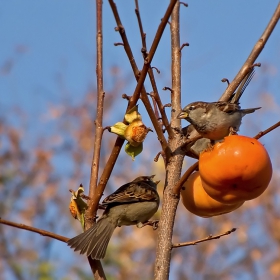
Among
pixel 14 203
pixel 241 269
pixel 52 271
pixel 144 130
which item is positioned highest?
pixel 14 203

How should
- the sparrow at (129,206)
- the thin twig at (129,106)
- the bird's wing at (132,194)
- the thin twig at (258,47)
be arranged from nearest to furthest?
the thin twig at (129,106), the thin twig at (258,47), the sparrow at (129,206), the bird's wing at (132,194)

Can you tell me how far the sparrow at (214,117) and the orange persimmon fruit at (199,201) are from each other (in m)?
0.24

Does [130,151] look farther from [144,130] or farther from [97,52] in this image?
[97,52]

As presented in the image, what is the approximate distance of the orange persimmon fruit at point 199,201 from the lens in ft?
7.94

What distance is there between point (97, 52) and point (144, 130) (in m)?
0.45

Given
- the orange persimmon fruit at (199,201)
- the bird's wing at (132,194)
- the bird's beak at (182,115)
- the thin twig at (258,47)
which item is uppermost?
the bird's wing at (132,194)

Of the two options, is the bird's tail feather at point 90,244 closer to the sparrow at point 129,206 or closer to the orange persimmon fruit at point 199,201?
the sparrow at point 129,206

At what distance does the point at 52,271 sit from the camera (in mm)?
8781

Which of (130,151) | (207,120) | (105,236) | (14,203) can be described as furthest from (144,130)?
(14,203)

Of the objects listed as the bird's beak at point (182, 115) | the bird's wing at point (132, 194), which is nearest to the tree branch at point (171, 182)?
the bird's beak at point (182, 115)

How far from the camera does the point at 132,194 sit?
13.1 feet

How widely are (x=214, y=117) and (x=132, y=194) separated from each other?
1.50 metres

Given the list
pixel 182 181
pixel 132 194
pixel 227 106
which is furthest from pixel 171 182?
pixel 132 194

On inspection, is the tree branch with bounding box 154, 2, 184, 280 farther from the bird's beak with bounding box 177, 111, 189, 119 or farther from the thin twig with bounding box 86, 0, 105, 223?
the thin twig with bounding box 86, 0, 105, 223
